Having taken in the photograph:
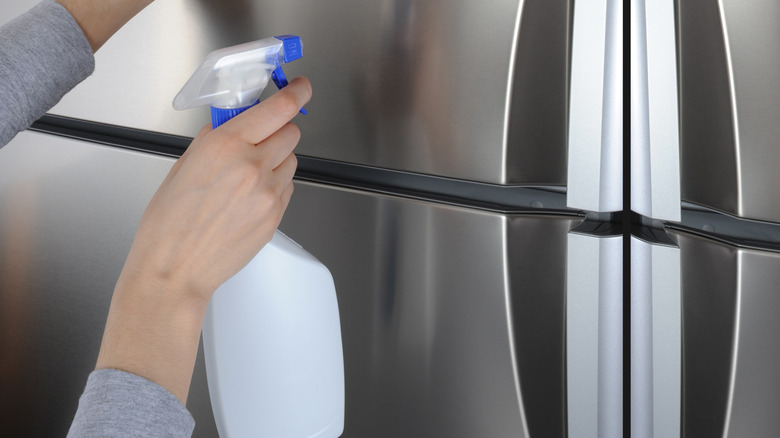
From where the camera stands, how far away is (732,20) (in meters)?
0.56

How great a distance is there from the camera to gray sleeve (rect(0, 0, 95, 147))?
2.06 ft

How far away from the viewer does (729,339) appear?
2.05 ft

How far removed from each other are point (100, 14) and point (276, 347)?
39 centimetres

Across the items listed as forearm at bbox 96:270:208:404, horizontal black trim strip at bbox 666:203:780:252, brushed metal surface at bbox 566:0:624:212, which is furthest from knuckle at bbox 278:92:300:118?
horizontal black trim strip at bbox 666:203:780:252

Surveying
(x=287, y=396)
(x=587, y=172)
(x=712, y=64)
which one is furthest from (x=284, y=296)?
(x=712, y=64)

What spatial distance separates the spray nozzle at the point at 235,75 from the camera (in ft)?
1.70

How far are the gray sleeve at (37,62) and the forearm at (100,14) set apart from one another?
1cm

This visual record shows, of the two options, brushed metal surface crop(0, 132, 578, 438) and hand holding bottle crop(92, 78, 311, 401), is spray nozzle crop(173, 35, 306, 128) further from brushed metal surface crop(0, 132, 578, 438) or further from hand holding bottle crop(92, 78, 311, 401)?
brushed metal surface crop(0, 132, 578, 438)

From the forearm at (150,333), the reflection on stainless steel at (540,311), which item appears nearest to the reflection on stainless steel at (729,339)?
the reflection on stainless steel at (540,311)

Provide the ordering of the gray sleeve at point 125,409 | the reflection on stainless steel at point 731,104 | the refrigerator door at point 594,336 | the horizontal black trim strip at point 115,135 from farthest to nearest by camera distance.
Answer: the horizontal black trim strip at point 115,135 < the refrigerator door at point 594,336 < the reflection on stainless steel at point 731,104 < the gray sleeve at point 125,409

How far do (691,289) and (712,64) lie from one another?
0.22 meters

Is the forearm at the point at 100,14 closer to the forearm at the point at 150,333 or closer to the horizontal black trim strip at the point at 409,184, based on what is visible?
the horizontal black trim strip at the point at 409,184

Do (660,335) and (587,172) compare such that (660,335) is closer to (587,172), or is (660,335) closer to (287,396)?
(587,172)

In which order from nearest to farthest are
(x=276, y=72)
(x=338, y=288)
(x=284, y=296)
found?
(x=276, y=72) → (x=284, y=296) → (x=338, y=288)
